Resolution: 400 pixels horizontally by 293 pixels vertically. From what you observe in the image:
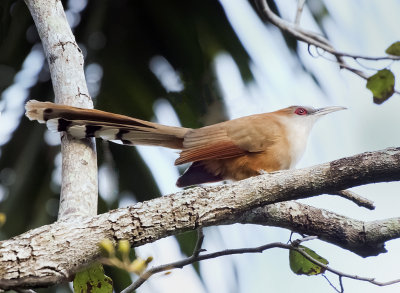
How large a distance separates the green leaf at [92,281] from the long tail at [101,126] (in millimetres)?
848

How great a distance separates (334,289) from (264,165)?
126 centimetres

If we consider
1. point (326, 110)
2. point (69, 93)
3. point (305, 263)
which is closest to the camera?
point (305, 263)

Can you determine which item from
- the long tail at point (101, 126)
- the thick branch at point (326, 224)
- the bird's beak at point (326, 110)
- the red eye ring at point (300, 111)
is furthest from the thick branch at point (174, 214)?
the red eye ring at point (300, 111)

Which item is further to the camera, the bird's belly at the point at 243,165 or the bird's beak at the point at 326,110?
the bird's beak at the point at 326,110

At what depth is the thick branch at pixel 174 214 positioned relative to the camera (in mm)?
1671

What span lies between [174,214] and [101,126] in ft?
2.78

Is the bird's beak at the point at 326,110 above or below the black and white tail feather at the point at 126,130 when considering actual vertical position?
above

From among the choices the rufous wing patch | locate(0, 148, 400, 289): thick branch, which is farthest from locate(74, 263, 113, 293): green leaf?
the rufous wing patch

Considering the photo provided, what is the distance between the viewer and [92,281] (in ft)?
5.66

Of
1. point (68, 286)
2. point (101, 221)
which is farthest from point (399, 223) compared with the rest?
point (68, 286)

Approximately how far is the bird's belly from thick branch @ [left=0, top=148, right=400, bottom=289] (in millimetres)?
1153

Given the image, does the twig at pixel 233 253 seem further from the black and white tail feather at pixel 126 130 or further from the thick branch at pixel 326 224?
the black and white tail feather at pixel 126 130

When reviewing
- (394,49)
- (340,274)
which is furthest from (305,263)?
(394,49)

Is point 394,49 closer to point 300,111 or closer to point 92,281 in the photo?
point 92,281
